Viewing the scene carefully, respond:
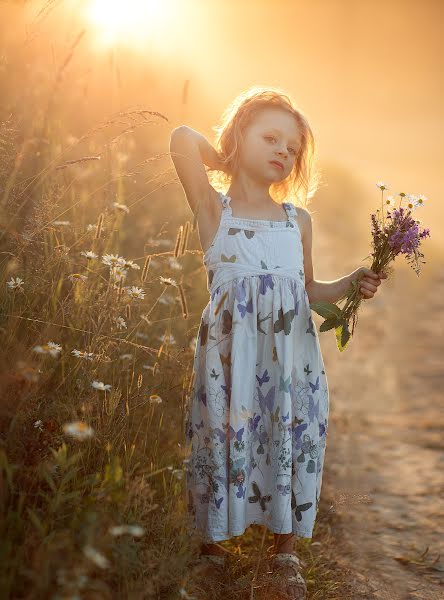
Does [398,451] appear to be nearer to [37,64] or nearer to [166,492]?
[166,492]

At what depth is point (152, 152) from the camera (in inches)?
243

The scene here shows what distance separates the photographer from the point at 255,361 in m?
2.77

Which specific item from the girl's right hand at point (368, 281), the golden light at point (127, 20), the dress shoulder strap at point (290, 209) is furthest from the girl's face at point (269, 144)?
the golden light at point (127, 20)

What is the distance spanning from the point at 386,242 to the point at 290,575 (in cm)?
139

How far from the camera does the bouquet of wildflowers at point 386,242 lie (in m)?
2.71

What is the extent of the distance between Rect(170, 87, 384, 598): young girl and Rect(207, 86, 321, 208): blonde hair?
0.05 ft

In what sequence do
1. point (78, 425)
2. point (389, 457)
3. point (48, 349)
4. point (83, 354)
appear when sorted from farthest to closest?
1. point (389, 457)
2. point (83, 354)
3. point (48, 349)
4. point (78, 425)

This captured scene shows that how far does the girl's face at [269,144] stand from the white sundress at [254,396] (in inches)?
9.4

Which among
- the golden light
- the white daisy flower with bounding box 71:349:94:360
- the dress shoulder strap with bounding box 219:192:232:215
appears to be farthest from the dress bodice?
the golden light

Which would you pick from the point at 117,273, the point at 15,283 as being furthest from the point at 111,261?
the point at 15,283

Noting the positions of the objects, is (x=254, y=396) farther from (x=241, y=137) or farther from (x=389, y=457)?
(x=389, y=457)

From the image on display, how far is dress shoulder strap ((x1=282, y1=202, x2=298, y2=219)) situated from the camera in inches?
122

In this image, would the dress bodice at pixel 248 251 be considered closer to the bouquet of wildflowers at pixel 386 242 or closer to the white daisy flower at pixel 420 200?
the bouquet of wildflowers at pixel 386 242

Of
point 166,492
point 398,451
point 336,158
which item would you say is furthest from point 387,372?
point 336,158
